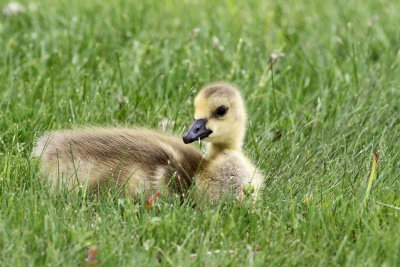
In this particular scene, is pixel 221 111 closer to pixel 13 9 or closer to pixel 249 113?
pixel 249 113

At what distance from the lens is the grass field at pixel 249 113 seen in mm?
2930

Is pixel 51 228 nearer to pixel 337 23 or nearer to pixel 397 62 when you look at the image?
pixel 397 62

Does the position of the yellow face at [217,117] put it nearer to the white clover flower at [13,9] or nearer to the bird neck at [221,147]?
the bird neck at [221,147]

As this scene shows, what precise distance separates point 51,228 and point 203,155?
2.76 feet

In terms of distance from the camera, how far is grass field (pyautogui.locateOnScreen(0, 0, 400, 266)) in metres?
2.93

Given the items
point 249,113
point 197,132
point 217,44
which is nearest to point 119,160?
point 197,132

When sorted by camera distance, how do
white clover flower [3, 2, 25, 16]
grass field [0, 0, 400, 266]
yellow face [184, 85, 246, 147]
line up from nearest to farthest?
grass field [0, 0, 400, 266] → yellow face [184, 85, 246, 147] → white clover flower [3, 2, 25, 16]

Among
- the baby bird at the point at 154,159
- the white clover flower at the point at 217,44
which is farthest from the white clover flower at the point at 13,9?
the baby bird at the point at 154,159

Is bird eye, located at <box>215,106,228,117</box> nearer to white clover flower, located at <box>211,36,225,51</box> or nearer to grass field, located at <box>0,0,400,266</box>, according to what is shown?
grass field, located at <box>0,0,400,266</box>

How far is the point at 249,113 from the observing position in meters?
4.44

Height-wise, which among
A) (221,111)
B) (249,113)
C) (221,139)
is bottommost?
(249,113)

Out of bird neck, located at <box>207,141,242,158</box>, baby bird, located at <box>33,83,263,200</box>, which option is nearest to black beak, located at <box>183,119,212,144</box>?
baby bird, located at <box>33,83,263,200</box>

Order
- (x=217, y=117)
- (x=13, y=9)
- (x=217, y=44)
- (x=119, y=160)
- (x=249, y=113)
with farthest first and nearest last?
(x=13, y=9) → (x=217, y=44) → (x=249, y=113) → (x=217, y=117) → (x=119, y=160)

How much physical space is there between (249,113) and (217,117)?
2.83 ft
